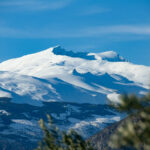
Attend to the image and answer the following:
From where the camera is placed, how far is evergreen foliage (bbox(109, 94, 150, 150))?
19.6m

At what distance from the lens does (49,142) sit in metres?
45.0

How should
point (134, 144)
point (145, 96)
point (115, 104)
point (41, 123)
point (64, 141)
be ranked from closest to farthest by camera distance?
point (134, 144) → point (145, 96) → point (115, 104) → point (41, 123) → point (64, 141)

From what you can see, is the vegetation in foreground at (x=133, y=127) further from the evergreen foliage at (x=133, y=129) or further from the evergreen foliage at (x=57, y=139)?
the evergreen foliage at (x=57, y=139)

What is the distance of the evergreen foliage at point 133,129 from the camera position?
19609 mm

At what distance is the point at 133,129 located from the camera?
1961 centimetres

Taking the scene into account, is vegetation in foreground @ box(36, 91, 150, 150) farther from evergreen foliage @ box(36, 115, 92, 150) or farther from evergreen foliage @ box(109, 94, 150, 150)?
evergreen foliage @ box(36, 115, 92, 150)

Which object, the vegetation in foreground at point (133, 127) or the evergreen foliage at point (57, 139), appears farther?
the evergreen foliage at point (57, 139)

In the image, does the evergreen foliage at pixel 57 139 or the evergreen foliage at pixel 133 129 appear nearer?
the evergreen foliage at pixel 133 129

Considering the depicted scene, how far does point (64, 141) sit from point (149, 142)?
2298 cm

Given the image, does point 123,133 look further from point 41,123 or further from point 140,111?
point 41,123

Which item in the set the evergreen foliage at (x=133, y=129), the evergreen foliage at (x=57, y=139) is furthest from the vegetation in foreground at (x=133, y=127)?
the evergreen foliage at (x=57, y=139)

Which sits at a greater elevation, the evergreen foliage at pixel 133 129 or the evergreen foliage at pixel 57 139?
the evergreen foliage at pixel 133 129

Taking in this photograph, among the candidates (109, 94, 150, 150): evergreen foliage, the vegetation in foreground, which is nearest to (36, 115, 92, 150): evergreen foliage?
the vegetation in foreground

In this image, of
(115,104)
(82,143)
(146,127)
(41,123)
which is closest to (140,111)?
(146,127)
